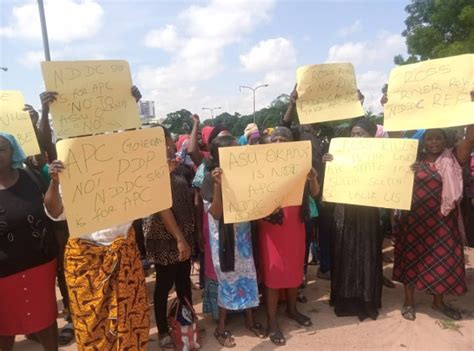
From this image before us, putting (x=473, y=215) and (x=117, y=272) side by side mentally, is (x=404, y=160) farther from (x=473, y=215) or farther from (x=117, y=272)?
(x=117, y=272)

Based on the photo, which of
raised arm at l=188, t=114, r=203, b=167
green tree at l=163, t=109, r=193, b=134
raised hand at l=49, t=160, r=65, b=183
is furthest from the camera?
green tree at l=163, t=109, r=193, b=134

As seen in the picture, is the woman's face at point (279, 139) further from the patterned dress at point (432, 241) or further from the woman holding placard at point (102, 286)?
the woman holding placard at point (102, 286)

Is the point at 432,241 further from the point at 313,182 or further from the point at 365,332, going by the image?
the point at 313,182

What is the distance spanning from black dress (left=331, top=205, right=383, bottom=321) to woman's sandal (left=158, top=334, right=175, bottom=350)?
1.73 meters

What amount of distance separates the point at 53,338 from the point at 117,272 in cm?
86

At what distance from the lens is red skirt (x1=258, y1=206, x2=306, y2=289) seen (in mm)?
3590

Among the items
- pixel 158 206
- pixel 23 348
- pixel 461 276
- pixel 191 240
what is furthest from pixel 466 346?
pixel 23 348

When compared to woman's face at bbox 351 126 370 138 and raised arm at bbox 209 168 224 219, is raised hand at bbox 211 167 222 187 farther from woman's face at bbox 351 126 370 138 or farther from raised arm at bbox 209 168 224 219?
woman's face at bbox 351 126 370 138

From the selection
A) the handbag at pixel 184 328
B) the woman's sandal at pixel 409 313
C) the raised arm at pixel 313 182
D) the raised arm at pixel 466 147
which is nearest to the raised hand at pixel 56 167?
the handbag at pixel 184 328

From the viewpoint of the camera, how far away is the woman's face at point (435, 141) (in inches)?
145

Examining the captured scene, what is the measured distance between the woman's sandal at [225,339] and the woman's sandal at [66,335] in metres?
1.47

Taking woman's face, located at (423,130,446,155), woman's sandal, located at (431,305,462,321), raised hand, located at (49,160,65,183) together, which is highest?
raised hand, located at (49,160,65,183)

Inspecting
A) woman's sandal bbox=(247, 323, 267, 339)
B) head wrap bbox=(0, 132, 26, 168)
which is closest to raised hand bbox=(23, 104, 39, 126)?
head wrap bbox=(0, 132, 26, 168)

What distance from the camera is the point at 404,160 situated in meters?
3.43
